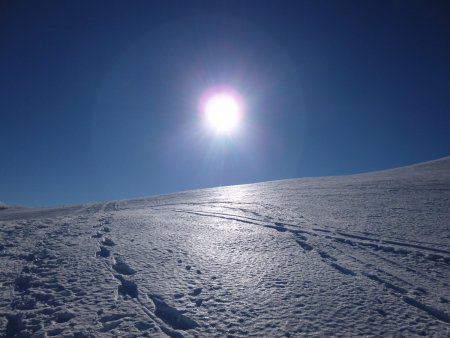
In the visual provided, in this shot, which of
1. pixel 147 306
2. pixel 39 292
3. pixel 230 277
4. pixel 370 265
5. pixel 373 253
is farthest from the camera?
pixel 373 253

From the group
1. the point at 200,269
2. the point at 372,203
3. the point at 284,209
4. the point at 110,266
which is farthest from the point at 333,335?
the point at 372,203

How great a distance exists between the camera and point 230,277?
11.7 feet

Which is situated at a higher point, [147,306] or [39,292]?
[39,292]

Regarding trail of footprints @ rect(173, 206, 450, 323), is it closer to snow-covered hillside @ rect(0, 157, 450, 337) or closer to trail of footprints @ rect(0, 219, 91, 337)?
snow-covered hillside @ rect(0, 157, 450, 337)

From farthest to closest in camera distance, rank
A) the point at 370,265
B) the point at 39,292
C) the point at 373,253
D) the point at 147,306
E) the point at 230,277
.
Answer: the point at 373,253 < the point at 370,265 < the point at 230,277 < the point at 39,292 < the point at 147,306

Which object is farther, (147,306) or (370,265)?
(370,265)

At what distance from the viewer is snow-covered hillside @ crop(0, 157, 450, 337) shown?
2.61 meters

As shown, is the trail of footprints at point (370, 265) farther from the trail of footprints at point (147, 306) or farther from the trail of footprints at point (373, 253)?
the trail of footprints at point (147, 306)

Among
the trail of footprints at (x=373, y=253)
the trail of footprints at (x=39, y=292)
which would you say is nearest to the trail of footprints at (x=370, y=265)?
the trail of footprints at (x=373, y=253)

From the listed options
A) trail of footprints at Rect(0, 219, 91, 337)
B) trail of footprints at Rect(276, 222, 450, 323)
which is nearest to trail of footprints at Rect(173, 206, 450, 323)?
trail of footprints at Rect(276, 222, 450, 323)

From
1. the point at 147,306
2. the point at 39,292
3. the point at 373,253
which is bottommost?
the point at 147,306

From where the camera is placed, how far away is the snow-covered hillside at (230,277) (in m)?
2.61

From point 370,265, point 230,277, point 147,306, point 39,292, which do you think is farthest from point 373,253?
point 39,292

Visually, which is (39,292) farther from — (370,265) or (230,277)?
(370,265)
